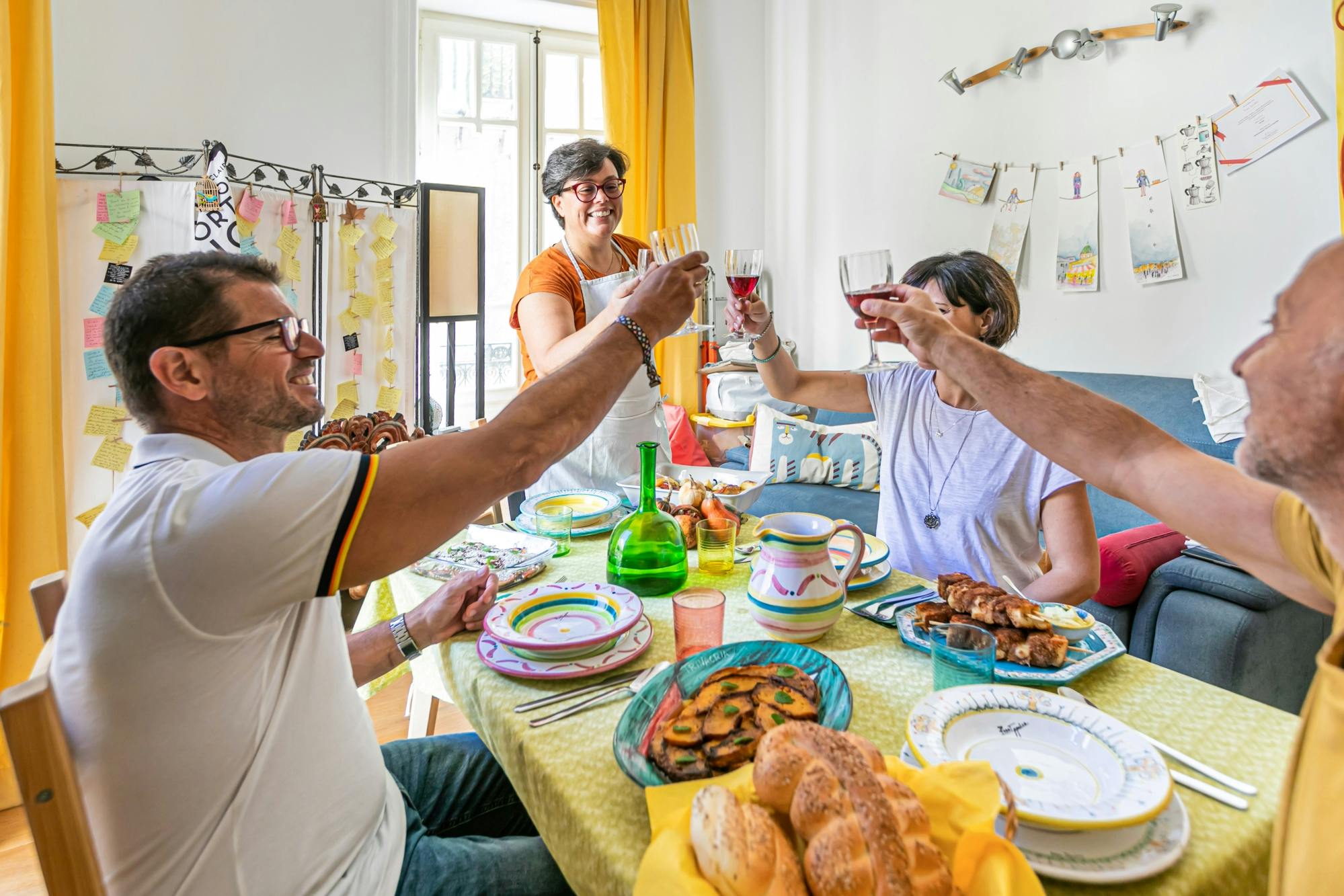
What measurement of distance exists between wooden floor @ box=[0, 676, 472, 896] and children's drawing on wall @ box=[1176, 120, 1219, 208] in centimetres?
332

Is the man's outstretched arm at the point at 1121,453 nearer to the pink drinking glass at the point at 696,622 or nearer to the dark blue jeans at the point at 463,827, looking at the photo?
the pink drinking glass at the point at 696,622

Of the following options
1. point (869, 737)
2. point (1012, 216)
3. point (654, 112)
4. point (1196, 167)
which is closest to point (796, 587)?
point (869, 737)

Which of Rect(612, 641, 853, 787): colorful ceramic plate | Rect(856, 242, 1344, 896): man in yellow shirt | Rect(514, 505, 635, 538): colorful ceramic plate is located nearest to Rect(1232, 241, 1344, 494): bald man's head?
Rect(856, 242, 1344, 896): man in yellow shirt

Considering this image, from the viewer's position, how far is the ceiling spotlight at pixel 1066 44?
337 cm

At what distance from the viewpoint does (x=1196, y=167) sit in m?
3.07

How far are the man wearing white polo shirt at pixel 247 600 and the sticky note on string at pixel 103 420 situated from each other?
175 cm

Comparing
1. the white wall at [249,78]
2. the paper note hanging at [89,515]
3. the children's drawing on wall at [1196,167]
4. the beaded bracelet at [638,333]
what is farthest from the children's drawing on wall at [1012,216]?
the paper note hanging at [89,515]

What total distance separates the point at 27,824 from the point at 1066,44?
167 inches

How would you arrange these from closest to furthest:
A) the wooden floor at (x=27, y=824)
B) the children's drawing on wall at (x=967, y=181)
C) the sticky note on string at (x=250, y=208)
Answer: the wooden floor at (x=27, y=824)
the sticky note on string at (x=250, y=208)
the children's drawing on wall at (x=967, y=181)

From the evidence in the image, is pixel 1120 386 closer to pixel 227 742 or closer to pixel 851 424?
pixel 851 424

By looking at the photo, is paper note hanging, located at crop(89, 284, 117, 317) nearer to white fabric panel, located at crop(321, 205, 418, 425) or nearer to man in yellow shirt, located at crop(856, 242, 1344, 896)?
white fabric panel, located at crop(321, 205, 418, 425)

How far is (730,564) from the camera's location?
5.03 ft

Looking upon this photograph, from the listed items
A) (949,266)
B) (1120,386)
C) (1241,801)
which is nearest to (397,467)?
(1241,801)

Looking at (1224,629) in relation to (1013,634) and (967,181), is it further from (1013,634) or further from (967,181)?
(967,181)
